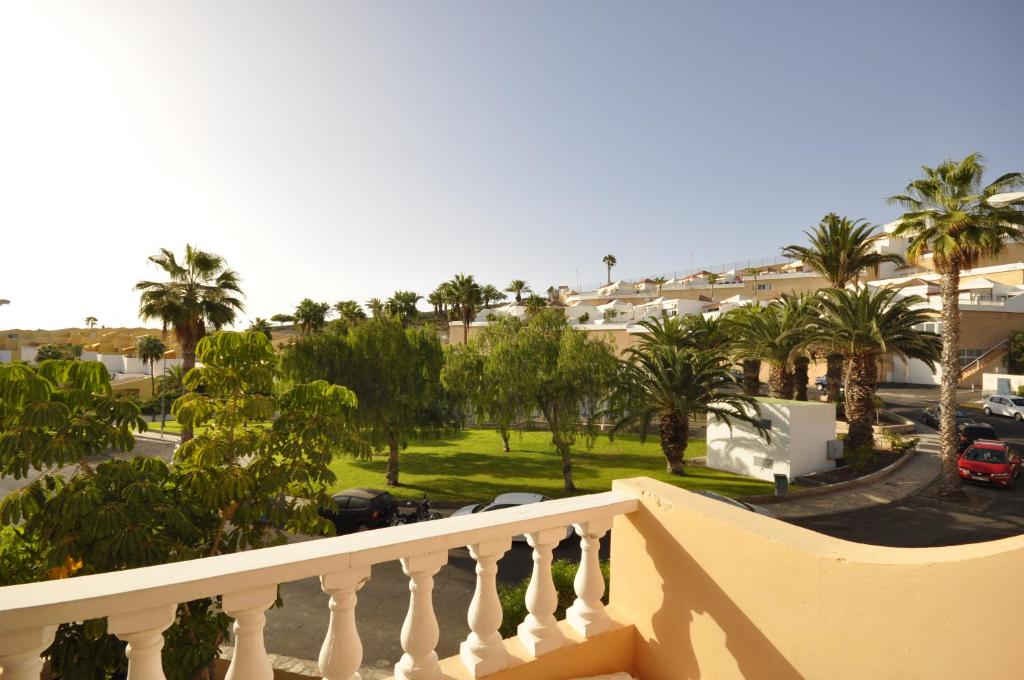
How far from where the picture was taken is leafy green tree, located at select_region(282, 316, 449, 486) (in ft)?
67.9

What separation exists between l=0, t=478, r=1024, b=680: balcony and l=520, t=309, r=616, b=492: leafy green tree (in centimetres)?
1602

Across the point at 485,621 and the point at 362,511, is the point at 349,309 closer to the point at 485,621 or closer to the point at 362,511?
the point at 362,511

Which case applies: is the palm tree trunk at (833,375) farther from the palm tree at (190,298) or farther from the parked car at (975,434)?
the palm tree at (190,298)

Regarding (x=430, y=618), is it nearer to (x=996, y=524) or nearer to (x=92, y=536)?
(x=92, y=536)

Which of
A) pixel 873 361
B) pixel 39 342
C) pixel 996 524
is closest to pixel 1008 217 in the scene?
pixel 873 361

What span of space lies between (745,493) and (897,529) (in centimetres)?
455

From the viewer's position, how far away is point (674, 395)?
20688mm

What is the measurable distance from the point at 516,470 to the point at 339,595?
22.0 m

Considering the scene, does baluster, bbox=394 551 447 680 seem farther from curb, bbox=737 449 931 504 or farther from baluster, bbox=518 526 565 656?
curb, bbox=737 449 931 504

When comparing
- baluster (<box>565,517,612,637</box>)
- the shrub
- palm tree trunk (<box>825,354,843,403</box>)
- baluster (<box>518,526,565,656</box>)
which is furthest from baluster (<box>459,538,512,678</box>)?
palm tree trunk (<box>825,354,843,403</box>)

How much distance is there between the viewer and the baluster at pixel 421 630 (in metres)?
2.35

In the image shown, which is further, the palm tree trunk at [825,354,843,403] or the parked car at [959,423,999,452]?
the palm tree trunk at [825,354,843,403]

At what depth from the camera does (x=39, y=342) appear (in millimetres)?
80312

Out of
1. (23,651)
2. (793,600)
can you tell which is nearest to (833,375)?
(793,600)
